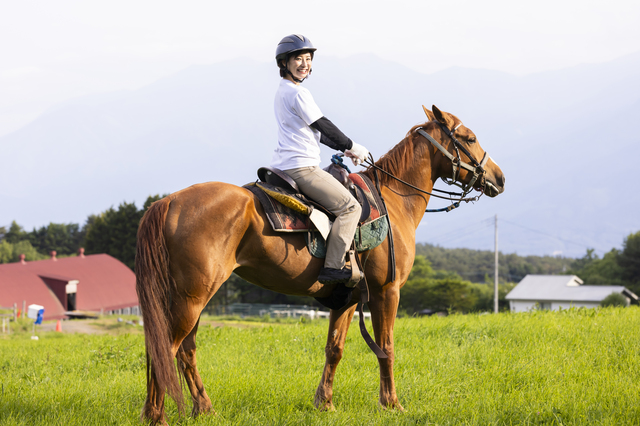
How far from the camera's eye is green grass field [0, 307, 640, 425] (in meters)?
4.34

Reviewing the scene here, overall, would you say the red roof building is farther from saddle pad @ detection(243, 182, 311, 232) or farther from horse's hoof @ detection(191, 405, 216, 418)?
saddle pad @ detection(243, 182, 311, 232)

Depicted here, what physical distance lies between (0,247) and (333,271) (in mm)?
70251

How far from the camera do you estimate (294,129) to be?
4379mm

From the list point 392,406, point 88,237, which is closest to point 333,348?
point 392,406

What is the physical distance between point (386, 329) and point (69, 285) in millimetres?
37528

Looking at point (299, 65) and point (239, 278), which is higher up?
point (299, 65)

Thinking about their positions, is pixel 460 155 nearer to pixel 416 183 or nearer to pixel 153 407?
pixel 416 183

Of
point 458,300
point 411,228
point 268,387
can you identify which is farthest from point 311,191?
point 458,300

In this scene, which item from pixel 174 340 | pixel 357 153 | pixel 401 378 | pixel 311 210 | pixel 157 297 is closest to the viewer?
pixel 157 297

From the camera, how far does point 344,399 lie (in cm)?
509

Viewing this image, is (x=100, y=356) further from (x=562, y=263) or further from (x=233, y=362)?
(x=562, y=263)

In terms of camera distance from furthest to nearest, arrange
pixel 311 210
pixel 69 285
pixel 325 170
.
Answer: pixel 69 285, pixel 325 170, pixel 311 210

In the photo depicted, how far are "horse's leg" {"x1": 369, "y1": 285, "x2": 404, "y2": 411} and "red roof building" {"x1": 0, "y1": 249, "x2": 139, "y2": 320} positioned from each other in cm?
3429

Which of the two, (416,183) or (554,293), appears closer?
(416,183)
